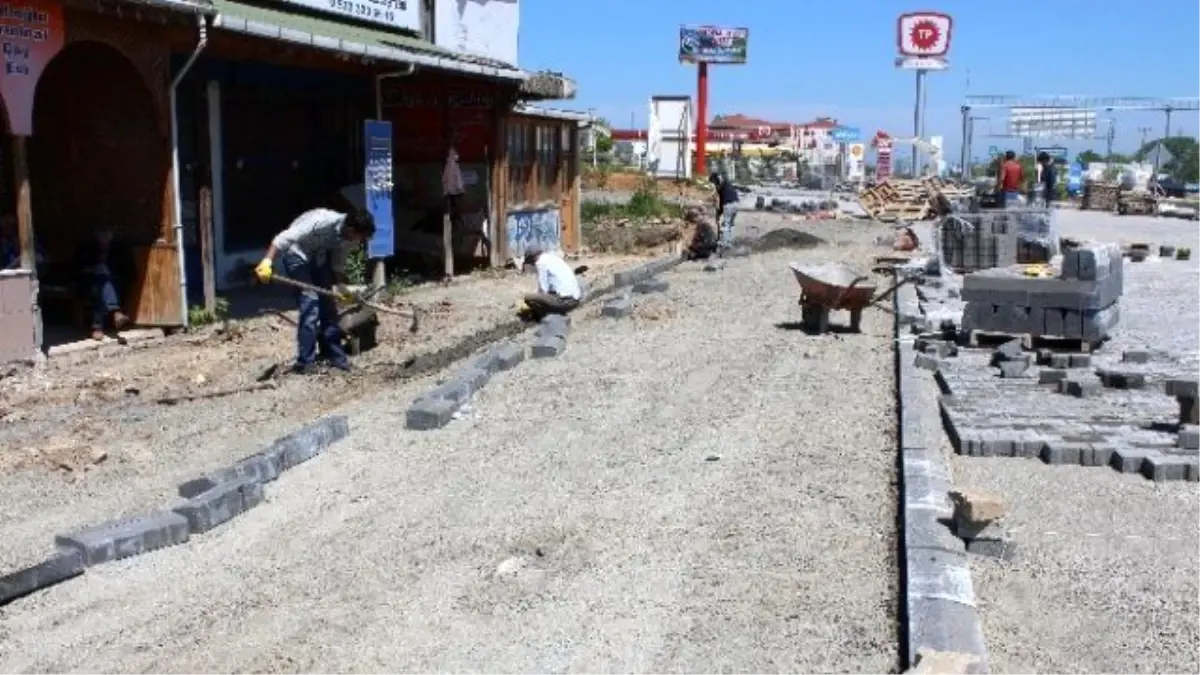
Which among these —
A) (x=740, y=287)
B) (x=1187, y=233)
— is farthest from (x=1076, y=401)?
(x=1187, y=233)

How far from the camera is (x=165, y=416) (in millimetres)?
8422

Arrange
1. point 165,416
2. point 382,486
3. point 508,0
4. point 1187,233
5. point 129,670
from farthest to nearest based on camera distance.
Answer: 1. point 1187,233
2. point 508,0
3. point 165,416
4. point 382,486
5. point 129,670

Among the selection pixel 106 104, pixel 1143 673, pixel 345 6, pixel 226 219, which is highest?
pixel 345 6

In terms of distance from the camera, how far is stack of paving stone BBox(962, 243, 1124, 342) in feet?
35.5

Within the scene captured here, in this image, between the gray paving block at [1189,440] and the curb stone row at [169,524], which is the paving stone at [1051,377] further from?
the curb stone row at [169,524]

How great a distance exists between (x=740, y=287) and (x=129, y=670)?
12716mm

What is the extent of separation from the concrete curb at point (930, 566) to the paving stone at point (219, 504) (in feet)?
10.2

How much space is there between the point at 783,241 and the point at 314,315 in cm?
1524

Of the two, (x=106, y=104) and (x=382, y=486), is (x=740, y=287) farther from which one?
(x=382, y=486)

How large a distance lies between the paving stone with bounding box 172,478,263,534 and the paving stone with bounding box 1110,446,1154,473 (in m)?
4.69

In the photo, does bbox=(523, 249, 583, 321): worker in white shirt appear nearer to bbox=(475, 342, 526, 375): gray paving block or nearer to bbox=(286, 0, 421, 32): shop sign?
bbox=(475, 342, 526, 375): gray paving block

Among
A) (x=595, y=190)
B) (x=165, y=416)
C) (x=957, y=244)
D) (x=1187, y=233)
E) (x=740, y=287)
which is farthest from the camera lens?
(x=595, y=190)

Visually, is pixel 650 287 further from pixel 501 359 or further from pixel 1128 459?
pixel 1128 459

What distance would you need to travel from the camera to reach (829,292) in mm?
11797
